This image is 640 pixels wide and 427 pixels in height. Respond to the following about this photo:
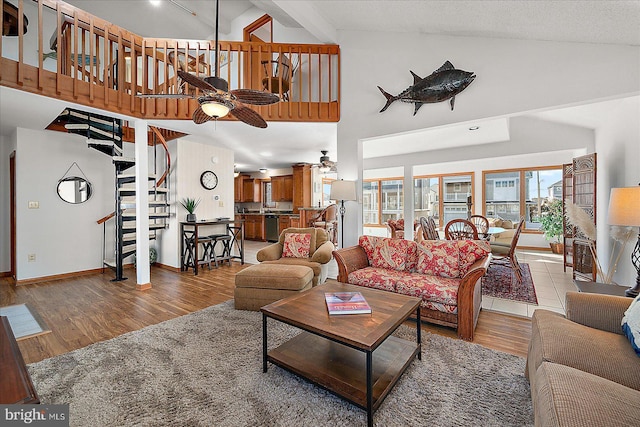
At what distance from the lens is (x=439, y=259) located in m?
2.92

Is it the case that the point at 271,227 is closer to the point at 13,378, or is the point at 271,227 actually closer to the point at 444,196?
the point at 444,196

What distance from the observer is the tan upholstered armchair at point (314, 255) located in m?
3.52

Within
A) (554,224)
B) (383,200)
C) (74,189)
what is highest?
(74,189)

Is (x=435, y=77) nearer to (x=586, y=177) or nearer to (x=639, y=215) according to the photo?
(x=639, y=215)

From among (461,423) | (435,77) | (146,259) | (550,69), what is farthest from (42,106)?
(550,69)

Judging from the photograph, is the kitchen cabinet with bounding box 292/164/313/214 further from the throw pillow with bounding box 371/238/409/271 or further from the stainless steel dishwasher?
the throw pillow with bounding box 371/238/409/271

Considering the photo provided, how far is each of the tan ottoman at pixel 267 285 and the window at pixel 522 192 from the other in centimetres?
651

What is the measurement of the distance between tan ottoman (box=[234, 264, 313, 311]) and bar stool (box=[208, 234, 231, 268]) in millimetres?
2357

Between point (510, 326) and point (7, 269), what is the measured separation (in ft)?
24.7

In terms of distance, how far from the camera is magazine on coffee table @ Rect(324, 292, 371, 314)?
1.84 metres

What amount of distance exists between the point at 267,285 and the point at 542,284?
4.02m

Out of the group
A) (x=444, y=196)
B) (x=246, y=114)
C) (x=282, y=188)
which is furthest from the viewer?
(x=282, y=188)

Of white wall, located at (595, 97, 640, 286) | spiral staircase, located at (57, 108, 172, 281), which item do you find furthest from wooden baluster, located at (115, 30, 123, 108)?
white wall, located at (595, 97, 640, 286)

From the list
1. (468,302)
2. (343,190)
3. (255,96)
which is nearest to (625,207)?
(468,302)
